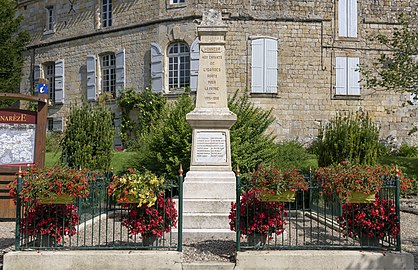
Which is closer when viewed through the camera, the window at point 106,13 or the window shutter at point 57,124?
the window at point 106,13

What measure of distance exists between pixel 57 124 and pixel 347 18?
12.3m

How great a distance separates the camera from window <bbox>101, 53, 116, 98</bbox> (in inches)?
824

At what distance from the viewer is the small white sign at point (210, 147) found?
859 centimetres

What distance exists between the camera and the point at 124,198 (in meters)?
5.95

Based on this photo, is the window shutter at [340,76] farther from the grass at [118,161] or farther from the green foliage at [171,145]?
the grass at [118,161]

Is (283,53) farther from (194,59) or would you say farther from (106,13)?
(106,13)

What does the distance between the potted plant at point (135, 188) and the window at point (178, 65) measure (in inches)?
535

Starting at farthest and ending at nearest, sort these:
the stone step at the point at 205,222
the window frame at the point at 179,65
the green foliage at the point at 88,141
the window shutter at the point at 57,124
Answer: the window shutter at the point at 57,124 < the window frame at the point at 179,65 < the green foliage at the point at 88,141 < the stone step at the point at 205,222

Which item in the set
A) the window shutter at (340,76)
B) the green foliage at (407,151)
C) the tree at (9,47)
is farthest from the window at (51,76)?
the green foliage at (407,151)

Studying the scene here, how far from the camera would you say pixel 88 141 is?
12.8 m

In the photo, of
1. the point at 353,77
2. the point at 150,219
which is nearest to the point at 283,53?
the point at 353,77

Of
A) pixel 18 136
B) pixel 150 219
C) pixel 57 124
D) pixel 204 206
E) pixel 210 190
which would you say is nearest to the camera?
pixel 150 219

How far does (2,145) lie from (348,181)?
20.4 feet

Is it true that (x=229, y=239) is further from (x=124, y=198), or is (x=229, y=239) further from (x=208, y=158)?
(x=124, y=198)
